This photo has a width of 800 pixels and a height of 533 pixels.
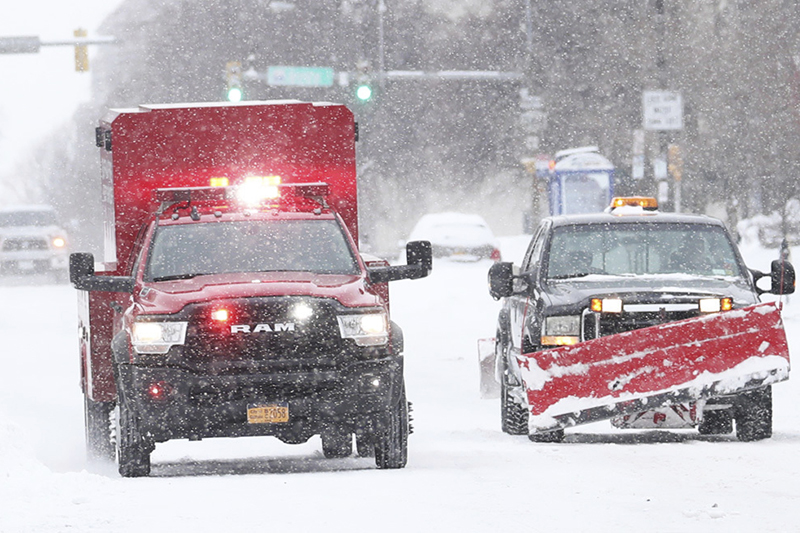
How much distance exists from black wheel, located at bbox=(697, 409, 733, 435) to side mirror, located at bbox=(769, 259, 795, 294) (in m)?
1.05

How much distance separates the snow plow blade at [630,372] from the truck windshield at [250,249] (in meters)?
1.62

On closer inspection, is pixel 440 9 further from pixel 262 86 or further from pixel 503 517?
pixel 503 517

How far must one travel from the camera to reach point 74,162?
84062mm

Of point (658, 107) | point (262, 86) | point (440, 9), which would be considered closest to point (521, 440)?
point (658, 107)

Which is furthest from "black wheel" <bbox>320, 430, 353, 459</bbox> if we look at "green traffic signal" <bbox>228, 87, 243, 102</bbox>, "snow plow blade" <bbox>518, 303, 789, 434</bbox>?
"green traffic signal" <bbox>228, 87, 243, 102</bbox>

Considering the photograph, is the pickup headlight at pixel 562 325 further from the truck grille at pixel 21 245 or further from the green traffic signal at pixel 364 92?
the truck grille at pixel 21 245

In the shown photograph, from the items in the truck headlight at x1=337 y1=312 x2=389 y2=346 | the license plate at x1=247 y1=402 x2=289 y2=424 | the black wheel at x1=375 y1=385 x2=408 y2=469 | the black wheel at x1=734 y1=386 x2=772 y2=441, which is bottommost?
the black wheel at x1=734 y1=386 x2=772 y2=441

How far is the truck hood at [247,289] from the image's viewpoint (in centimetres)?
988

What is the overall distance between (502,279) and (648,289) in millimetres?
1320

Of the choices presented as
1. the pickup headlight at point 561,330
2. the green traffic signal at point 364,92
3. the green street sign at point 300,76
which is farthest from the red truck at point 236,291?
the green street sign at point 300,76

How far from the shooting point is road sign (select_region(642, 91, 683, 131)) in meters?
27.5

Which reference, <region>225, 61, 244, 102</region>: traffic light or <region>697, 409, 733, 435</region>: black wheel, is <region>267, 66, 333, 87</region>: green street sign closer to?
<region>225, 61, 244, 102</region>: traffic light

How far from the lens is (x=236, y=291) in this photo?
9.93 metres

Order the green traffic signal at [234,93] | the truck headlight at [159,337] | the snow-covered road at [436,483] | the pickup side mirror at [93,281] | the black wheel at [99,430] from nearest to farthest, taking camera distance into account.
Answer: the snow-covered road at [436,483], the truck headlight at [159,337], the pickup side mirror at [93,281], the black wheel at [99,430], the green traffic signal at [234,93]
